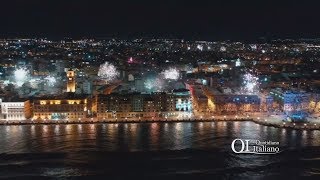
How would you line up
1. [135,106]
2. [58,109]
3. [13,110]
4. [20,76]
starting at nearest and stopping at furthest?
[13,110]
[58,109]
[135,106]
[20,76]

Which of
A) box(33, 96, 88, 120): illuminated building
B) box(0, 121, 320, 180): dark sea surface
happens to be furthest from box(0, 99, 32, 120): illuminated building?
box(0, 121, 320, 180): dark sea surface

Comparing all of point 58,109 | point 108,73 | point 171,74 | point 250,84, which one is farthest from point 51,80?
point 250,84

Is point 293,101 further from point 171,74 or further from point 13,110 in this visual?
point 13,110

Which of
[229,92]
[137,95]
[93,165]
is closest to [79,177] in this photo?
[93,165]

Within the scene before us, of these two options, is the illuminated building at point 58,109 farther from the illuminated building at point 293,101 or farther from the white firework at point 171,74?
the white firework at point 171,74

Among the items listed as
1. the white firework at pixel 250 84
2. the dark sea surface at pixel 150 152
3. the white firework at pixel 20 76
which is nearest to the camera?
the dark sea surface at pixel 150 152

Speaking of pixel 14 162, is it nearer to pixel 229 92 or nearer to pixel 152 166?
pixel 152 166

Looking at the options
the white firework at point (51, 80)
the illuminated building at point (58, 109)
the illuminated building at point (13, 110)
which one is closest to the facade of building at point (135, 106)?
the illuminated building at point (58, 109)

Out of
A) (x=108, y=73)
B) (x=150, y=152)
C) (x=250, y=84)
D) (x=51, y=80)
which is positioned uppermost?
(x=108, y=73)
